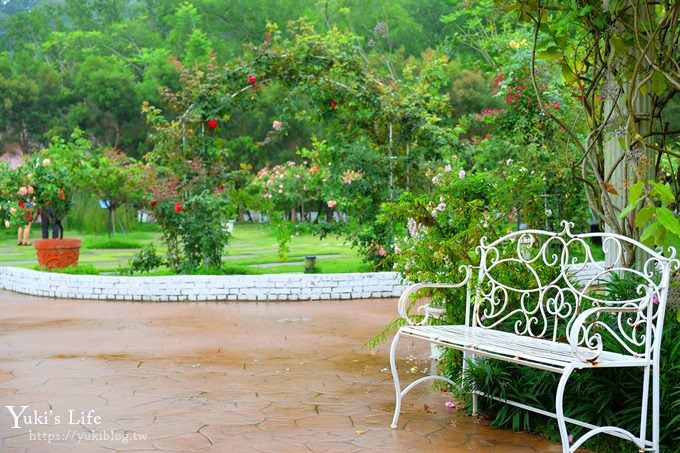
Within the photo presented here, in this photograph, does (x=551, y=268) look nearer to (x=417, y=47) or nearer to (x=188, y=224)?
(x=188, y=224)

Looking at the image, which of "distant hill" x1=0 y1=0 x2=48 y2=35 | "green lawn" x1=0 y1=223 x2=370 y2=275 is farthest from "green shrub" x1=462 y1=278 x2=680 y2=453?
"distant hill" x1=0 y1=0 x2=48 y2=35

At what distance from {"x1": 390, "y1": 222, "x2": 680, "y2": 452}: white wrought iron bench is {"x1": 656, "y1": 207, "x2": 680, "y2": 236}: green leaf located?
317mm

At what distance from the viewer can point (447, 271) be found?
17.5 feet

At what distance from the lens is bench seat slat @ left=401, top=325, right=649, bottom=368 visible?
144 inches

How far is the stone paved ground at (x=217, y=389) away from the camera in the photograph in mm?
4246

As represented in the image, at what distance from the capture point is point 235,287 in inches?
412

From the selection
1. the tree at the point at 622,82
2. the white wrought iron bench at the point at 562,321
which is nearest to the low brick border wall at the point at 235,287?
the white wrought iron bench at the point at 562,321

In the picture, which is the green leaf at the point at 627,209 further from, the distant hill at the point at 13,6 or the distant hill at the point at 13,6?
the distant hill at the point at 13,6

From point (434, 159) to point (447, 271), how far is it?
674 cm

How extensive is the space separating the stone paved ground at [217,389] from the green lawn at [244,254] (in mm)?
3697

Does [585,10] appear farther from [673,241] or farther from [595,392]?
[595,392]

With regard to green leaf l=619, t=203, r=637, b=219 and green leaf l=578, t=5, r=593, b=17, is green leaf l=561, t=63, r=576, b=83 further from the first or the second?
green leaf l=619, t=203, r=637, b=219

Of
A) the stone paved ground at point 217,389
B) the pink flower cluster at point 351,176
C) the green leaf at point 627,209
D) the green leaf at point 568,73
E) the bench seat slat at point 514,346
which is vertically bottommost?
the stone paved ground at point 217,389

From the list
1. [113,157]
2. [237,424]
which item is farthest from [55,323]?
[113,157]
